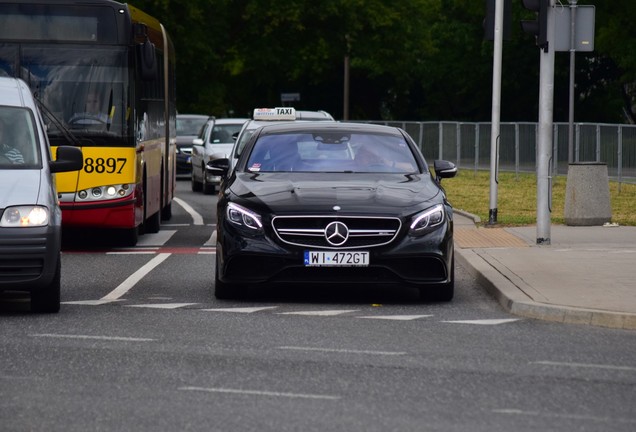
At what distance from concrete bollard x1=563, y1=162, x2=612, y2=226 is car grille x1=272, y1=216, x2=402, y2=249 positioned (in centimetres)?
983

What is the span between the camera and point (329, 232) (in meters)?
12.5

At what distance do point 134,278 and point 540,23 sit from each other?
5.39 meters

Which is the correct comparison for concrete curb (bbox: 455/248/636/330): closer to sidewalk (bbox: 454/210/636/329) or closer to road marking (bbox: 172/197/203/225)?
sidewalk (bbox: 454/210/636/329)

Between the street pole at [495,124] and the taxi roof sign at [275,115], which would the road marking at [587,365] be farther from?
the taxi roof sign at [275,115]

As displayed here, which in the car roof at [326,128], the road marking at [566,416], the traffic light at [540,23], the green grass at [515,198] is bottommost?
the green grass at [515,198]

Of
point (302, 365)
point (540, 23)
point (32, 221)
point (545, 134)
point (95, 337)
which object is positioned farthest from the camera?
point (545, 134)

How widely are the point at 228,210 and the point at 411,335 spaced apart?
2.52 metres

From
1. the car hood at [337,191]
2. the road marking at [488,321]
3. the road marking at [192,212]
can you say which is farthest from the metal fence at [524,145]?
the road marking at [488,321]

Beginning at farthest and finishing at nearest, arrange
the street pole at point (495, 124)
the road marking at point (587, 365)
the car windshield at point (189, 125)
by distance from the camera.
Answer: the car windshield at point (189, 125) → the street pole at point (495, 124) → the road marking at point (587, 365)

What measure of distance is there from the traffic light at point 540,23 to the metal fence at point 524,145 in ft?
32.1

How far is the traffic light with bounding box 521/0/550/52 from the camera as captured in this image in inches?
685

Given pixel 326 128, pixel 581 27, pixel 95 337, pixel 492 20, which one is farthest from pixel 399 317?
pixel 492 20

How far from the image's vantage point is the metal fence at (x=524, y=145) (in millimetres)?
32812

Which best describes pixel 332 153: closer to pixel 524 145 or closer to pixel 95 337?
pixel 95 337
